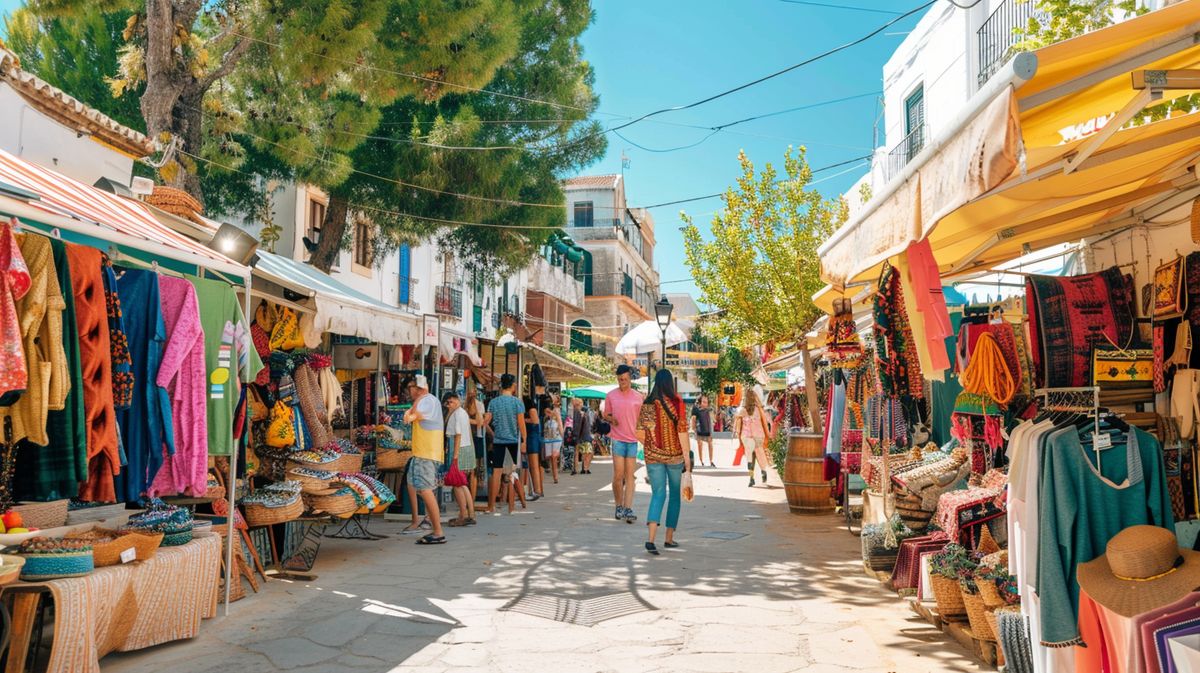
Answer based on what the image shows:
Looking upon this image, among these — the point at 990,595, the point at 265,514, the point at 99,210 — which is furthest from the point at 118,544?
the point at 990,595

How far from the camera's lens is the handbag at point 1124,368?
170 inches

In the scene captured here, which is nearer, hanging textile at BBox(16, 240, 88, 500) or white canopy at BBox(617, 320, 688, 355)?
hanging textile at BBox(16, 240, 88, 500)

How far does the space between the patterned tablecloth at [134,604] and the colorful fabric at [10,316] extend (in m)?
1.10

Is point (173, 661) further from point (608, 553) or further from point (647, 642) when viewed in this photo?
point (608, 553)

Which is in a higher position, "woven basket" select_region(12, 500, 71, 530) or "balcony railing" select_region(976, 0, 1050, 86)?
"balcony railing" select_region(976, 0, 1050, 86)

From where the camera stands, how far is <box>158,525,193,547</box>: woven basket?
556 centimetres

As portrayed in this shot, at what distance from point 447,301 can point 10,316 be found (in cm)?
2298

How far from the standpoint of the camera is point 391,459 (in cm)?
1094

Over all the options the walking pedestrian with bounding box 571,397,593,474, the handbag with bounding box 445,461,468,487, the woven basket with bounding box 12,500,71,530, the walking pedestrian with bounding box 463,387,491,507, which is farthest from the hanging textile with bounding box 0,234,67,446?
the walking pedestrian with bounding box 571,397,593,474

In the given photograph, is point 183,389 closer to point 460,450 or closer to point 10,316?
point 10,316

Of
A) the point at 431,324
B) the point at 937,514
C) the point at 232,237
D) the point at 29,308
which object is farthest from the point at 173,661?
the point at 431,324

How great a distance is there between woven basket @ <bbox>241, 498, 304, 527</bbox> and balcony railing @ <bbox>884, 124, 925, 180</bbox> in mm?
11928

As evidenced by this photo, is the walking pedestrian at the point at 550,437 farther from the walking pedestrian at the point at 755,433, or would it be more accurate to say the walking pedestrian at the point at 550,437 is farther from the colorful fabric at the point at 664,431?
the colorful fabric at the point at 664,431

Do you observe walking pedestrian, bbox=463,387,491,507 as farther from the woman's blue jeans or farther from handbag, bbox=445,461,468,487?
the woman's blue jeans
